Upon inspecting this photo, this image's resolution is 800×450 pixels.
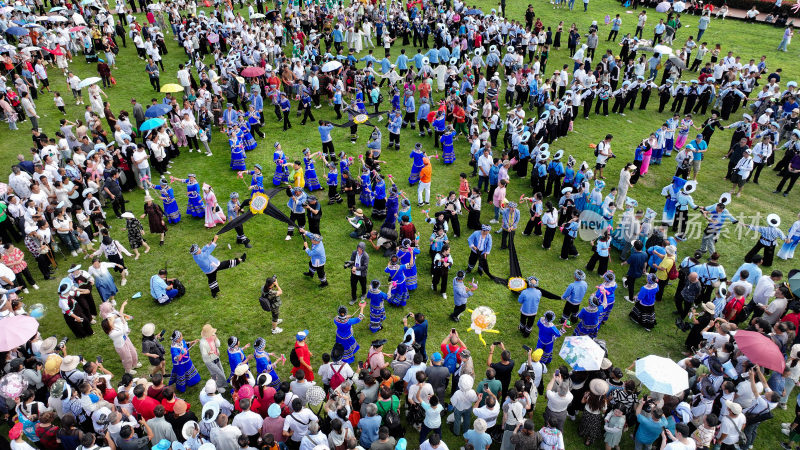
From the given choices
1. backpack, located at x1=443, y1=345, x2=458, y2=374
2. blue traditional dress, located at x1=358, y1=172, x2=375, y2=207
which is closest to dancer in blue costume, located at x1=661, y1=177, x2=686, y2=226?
blue traditional dress, located at x1=358, y1=172, x2=375, y2=207

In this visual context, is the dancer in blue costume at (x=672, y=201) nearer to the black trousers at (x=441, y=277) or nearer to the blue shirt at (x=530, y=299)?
the blue shirt at (x=530, y=299)

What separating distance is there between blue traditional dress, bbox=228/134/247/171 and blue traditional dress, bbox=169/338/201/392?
30.0ft

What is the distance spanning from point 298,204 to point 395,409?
24.7 feet

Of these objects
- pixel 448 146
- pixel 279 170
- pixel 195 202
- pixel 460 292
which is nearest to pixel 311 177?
pixel 279 170

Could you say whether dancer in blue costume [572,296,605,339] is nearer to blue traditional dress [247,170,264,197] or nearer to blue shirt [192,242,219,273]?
blue shirt [192,242,219,273]

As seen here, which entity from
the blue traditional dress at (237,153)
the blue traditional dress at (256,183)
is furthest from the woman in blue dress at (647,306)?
the blue traditional dress at (237,153)

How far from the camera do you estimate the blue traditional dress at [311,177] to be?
16.8 m

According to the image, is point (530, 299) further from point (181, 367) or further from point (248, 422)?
point (181, 367)

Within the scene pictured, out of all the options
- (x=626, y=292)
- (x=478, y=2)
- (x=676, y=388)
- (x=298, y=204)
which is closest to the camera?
(x=676, y=388)

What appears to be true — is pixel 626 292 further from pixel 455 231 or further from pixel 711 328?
pixel 455 231

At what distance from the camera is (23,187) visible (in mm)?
14609

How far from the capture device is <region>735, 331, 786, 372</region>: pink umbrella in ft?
28.7

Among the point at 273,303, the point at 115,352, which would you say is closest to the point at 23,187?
the point at 115,352

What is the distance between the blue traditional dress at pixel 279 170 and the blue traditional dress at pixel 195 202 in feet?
8.58
